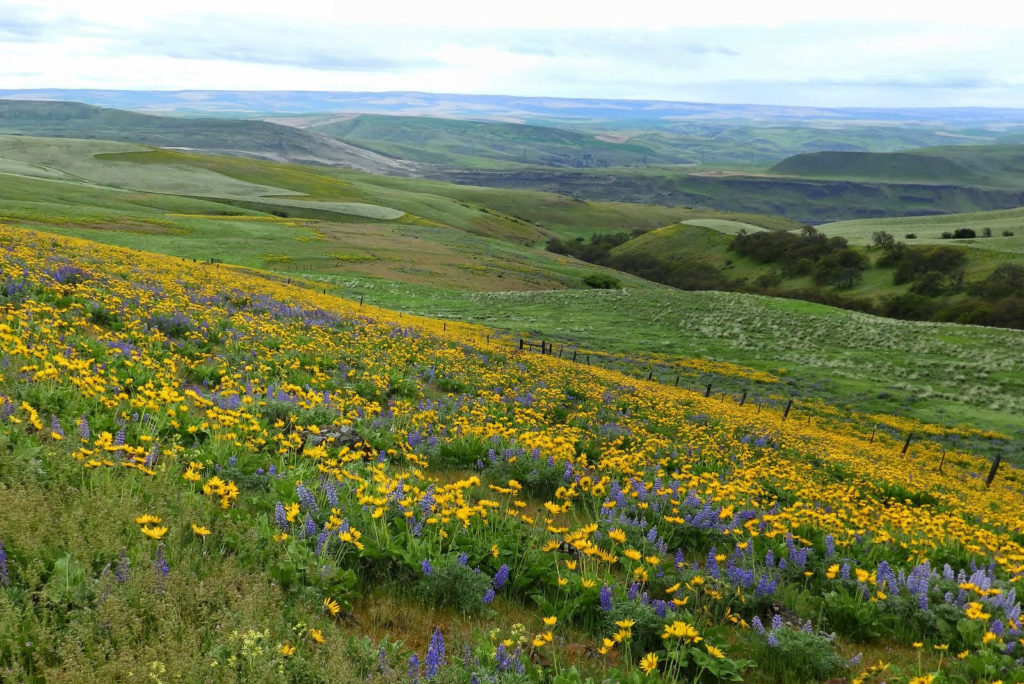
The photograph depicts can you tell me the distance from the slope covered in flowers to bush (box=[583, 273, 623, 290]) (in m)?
67.7

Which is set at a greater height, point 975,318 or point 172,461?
point 172,461

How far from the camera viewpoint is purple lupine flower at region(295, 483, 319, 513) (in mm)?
5148

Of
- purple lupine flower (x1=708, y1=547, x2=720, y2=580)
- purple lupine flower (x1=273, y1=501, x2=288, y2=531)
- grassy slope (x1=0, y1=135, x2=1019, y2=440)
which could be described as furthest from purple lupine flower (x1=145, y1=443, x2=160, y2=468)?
grassy slope (x1=0, y1=135, x2=1019, y2=440)

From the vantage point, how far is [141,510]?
4.23 meters

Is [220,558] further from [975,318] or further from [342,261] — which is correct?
[975,318]

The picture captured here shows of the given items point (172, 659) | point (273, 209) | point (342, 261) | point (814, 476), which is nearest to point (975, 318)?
point (342, 261)

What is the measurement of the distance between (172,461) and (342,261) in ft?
202

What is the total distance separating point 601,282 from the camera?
79.0 m

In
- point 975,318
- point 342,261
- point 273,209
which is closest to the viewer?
point 342,261

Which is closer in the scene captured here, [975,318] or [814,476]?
[814,476]

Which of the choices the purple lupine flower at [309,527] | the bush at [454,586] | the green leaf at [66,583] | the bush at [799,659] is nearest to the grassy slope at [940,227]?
the bush at [799,659]

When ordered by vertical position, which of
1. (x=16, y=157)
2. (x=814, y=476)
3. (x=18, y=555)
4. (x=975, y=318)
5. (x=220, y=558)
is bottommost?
(x=975, y=318)

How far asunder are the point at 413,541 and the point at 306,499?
1000 millimetres

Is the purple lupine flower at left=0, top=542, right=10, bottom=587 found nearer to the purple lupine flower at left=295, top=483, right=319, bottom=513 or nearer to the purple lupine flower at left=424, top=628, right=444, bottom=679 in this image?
the purple lupine flower at left=295, top=483, right=319, bottom=513
